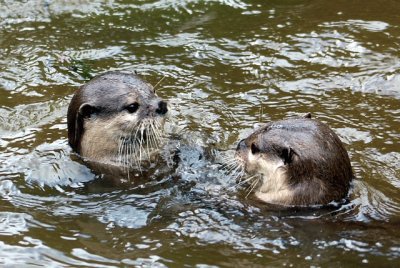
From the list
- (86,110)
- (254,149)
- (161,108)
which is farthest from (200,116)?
(254,149)


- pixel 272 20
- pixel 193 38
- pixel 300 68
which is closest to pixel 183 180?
pixel 300 68

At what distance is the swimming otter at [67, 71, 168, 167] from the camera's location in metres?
5.24

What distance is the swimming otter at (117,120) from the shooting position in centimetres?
524

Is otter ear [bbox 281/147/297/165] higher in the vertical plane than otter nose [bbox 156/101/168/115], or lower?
lower

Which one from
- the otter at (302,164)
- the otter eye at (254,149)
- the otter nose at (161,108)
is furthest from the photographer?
the otter nose at (161,108)

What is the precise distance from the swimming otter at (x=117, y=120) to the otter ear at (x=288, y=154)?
999 mm

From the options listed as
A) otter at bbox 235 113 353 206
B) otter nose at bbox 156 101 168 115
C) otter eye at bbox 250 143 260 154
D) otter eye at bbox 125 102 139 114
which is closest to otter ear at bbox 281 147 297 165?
otter at bbox 235 113 353 206

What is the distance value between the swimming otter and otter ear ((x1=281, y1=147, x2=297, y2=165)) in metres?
1.00

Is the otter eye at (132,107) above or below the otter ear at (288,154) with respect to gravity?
above

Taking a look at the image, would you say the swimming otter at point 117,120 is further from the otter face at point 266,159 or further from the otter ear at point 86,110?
the otter face at point 266,159

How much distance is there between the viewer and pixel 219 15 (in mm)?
7797

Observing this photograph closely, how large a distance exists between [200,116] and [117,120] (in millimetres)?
1000

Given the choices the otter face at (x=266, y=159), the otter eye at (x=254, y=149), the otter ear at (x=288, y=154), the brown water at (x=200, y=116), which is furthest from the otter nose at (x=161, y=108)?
the otter ear at (x=288, y=154)

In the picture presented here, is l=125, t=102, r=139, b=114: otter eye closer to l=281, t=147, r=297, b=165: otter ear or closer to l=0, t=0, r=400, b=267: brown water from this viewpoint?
l=0, t=0, r=400, b=267: brown water
